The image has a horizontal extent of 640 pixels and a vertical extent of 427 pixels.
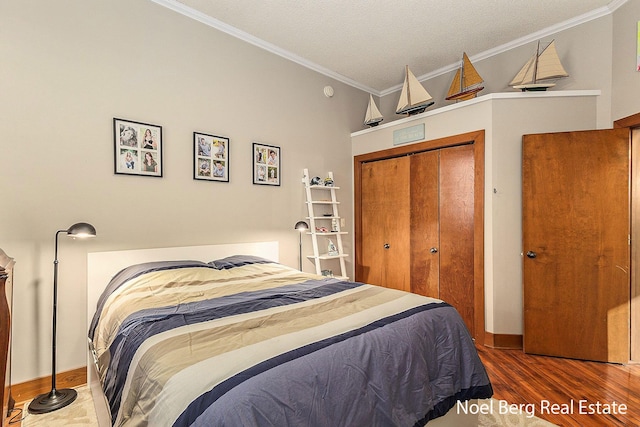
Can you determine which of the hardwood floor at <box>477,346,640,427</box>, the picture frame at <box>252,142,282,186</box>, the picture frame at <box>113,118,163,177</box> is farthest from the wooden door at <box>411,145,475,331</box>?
the picture frame at <box>113,118,163,177</box>

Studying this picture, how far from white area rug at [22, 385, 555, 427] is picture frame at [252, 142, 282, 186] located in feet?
7.08

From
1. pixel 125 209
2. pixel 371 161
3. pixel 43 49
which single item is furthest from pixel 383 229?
pixel 43 49

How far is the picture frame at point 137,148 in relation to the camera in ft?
7.88

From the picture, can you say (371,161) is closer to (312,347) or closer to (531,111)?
(531,111)

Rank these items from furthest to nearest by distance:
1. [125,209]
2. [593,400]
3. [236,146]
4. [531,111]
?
[236,146] < [531,111] < [125,209] < [593,400]

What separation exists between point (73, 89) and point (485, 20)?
3519 millimetres

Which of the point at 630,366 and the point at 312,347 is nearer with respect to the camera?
the point at 312,347

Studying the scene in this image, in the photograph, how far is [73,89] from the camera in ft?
7.32

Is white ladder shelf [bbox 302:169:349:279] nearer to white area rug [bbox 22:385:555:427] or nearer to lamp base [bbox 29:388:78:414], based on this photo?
white area rug [bbox 22:385:555:427]

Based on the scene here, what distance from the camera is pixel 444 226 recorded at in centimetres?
336

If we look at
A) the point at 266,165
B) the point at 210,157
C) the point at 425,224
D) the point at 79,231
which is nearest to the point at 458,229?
the point at 425,224

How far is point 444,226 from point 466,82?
1502 millimetres

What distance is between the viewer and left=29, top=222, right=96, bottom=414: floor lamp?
1.94 m

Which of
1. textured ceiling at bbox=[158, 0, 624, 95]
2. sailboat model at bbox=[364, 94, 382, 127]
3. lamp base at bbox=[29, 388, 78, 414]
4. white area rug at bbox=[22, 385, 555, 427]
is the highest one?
textured ceiling at bbox=[158, 0, 624, 95]
